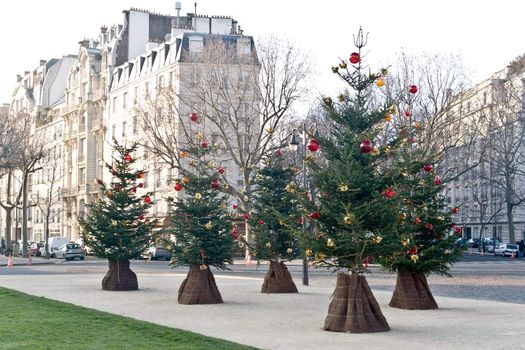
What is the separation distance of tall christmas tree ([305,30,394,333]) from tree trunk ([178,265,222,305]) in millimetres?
5755

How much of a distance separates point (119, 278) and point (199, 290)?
5956mm

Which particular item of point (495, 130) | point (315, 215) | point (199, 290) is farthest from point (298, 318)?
point (495, 130)

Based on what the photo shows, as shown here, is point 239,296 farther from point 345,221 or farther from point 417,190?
Result: point 345,221

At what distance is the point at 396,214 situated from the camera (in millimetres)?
15320

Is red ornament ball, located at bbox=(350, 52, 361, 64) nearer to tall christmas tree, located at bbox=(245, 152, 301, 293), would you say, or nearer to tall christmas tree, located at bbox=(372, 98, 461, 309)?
tall christmas tree, located at bbox=(372, 98, 461, 309)

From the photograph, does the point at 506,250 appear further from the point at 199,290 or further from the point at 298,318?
the point at 298,318

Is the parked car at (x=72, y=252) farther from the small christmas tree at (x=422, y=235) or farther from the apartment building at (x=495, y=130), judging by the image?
the small christmas tree at (x=422, y=235)

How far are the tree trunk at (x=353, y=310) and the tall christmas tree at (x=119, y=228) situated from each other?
12017 millimetres

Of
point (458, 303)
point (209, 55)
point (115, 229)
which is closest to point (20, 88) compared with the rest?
point (209, 55)

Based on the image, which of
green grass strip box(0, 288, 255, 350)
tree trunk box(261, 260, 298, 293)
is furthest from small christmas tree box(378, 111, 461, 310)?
green grass strip box(0, 288, 255, 350)

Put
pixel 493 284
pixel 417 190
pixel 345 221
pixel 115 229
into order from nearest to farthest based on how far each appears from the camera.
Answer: pixel 345 221 → pixel 417 190 → pixel 115 229 → pixel 493 284

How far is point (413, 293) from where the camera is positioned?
19000 millimetres

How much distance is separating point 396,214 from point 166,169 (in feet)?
162

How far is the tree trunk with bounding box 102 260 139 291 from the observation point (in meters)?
25.5
